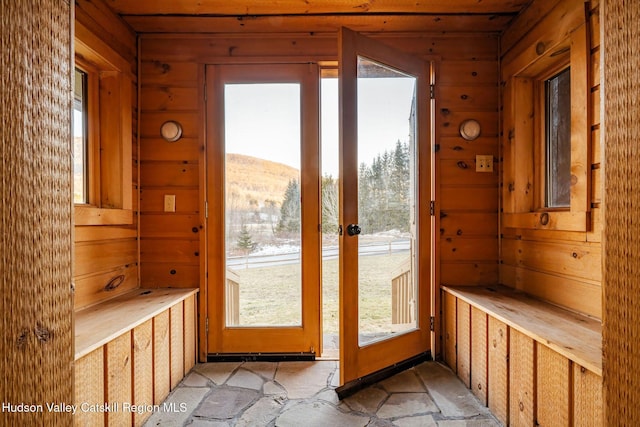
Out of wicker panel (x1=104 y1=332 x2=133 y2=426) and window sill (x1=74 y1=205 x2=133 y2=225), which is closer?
wicker panel (x1=104 y1=332 x2=133 y2=426)

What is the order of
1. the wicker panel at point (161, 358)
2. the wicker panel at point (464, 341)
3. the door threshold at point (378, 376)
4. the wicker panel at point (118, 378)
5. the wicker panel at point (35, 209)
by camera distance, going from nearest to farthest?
the wicker panel at point (35, 209) → the wicker panel at point (118, 378) → the wicker panel at point (161, 358) → the door threshold at point (378, 376) → the wicker panel at point (464, 341)

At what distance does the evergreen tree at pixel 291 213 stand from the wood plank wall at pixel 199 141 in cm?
48

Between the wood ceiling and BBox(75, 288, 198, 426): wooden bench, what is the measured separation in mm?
1763

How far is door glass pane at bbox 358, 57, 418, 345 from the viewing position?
200 centimetres

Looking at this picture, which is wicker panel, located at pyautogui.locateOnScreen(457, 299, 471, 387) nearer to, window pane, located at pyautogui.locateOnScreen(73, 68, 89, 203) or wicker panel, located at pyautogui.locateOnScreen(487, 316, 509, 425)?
wicker panel, located at pyautogui.locateOnScreen(487, 316, 509, 425)

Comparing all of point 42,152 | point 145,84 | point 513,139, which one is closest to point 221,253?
point 145,84

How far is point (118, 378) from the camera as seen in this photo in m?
1.47

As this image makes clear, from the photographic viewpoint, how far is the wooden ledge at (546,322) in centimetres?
123

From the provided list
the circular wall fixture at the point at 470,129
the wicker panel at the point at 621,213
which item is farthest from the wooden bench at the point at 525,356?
the circular wall fixture at the point at 470,129

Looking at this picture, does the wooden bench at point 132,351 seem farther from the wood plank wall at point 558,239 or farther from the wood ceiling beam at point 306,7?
the wood plank wall at point 558,239

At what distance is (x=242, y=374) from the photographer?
6.98ft

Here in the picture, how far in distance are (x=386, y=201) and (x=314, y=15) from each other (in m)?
1.28

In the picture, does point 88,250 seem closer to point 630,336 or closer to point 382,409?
point 382,409

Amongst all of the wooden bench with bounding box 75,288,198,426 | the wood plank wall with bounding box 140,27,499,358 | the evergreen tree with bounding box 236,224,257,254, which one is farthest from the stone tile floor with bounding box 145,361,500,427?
the evergreen tree with bounding box 236,224,257,254
